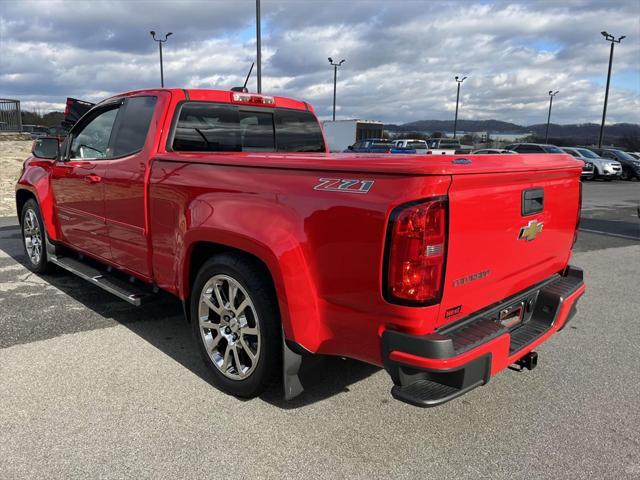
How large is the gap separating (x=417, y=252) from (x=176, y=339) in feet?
8.25

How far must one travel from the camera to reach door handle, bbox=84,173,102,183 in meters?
4.25

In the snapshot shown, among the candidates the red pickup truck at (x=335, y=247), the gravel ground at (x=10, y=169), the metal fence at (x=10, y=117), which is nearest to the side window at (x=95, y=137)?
the red pickup truck at (x=335, y=247)

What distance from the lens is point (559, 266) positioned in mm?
3461

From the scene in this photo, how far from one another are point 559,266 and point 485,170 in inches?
55.1

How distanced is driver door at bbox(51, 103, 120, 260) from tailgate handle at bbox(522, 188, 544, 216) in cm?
322

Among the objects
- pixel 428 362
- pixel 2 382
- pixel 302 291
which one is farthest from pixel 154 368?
pixel 428 362

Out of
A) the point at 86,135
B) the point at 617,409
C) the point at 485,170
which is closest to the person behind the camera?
the point at 485,170

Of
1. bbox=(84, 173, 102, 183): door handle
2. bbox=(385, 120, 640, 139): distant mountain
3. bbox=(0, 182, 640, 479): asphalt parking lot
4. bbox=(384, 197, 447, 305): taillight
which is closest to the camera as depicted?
bbox=(384, 197, 447, 305): taillight

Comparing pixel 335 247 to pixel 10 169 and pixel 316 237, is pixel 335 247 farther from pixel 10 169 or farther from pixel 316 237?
pixel 10 169

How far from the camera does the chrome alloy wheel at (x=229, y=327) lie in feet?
9.90

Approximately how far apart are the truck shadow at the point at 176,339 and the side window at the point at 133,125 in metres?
1.18

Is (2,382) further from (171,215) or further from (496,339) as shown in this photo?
(496,339)

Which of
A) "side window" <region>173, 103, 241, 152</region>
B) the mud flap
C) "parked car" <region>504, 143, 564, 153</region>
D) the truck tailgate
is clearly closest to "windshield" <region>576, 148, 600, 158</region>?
"parked car" <region>504, 143, 564, 153</region>

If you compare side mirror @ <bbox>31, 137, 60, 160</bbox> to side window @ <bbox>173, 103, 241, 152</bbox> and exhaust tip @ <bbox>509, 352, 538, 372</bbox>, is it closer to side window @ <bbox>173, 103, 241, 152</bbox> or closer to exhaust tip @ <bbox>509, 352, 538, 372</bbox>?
side window @ <bbox>173, 103, 241, 152</bbox>
